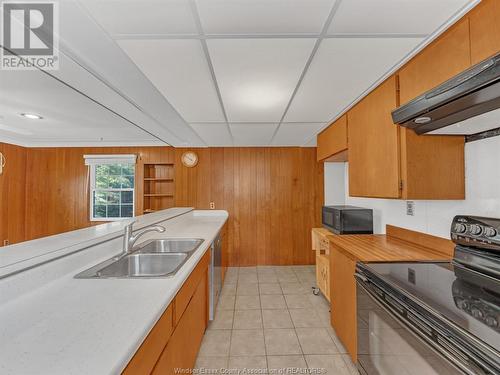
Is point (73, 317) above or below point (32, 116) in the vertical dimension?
below

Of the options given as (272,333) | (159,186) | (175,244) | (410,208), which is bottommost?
(272,333)

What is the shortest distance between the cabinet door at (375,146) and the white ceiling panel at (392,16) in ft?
1.69

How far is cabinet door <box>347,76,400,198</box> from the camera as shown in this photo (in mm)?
1670

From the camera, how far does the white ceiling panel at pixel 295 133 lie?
296 cm

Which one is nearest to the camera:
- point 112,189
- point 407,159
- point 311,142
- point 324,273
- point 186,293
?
point 186,293

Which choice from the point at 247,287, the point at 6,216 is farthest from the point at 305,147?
the point at 6,216

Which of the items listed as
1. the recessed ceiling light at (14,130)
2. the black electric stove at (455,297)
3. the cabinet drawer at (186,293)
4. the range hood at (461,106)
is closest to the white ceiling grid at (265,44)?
the range hood at (461,106)

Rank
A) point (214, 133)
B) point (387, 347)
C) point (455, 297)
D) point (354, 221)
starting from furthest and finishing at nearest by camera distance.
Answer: point (214, 133)
point (354, 221)
point (387, 347)
point (455, 297)

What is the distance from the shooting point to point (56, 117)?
3.03 metres

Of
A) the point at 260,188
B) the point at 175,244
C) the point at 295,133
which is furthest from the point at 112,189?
the point at 295,133

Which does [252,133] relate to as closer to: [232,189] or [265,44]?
[232,189]

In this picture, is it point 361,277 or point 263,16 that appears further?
point 361,277

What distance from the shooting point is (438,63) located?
4.30ft

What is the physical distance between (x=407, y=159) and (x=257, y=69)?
1172mm
